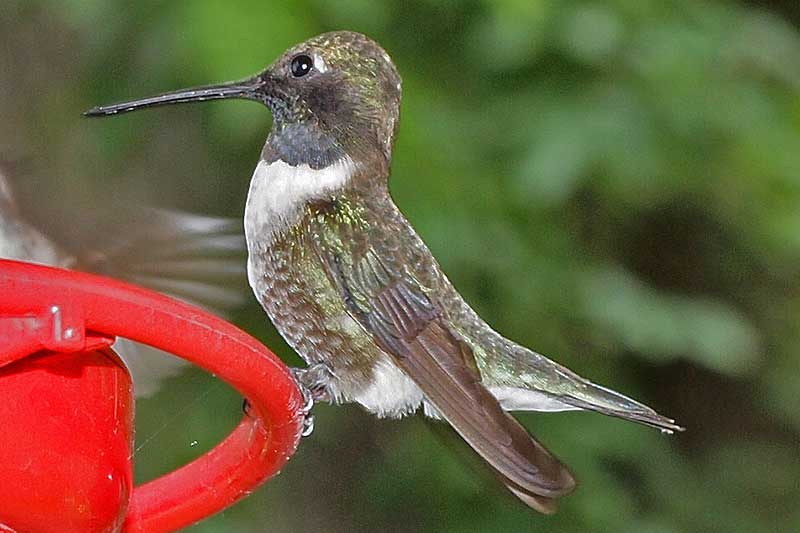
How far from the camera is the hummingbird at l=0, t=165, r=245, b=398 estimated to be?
88.0 inches

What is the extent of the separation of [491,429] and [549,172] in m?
1.55

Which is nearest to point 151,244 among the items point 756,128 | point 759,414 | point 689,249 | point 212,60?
point 212,60

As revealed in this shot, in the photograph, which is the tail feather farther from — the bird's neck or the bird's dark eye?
the bird's dark eye

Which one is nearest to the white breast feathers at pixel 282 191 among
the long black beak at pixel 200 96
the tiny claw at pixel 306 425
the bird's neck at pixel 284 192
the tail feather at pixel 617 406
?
the bird's neck at pixel 284 192

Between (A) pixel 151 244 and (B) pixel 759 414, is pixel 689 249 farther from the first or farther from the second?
(A) pixel 151 244

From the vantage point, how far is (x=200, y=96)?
255 cm

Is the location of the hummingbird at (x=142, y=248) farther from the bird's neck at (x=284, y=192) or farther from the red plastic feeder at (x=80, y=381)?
the red plastic feeder at (x=80, y=381)

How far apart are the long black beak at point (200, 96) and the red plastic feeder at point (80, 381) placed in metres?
0.64

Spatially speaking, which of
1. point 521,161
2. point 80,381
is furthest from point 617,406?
point 521,161

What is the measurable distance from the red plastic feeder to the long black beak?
0.64m

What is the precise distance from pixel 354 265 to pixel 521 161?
1.42 meters

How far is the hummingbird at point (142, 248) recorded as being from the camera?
2.23m

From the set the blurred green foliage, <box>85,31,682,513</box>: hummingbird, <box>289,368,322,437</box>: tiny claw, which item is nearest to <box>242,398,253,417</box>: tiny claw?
<box>289,368,322,437</box>: tiny claw

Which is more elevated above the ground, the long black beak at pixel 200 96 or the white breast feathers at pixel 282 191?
the long black beak at pixel 200 96
